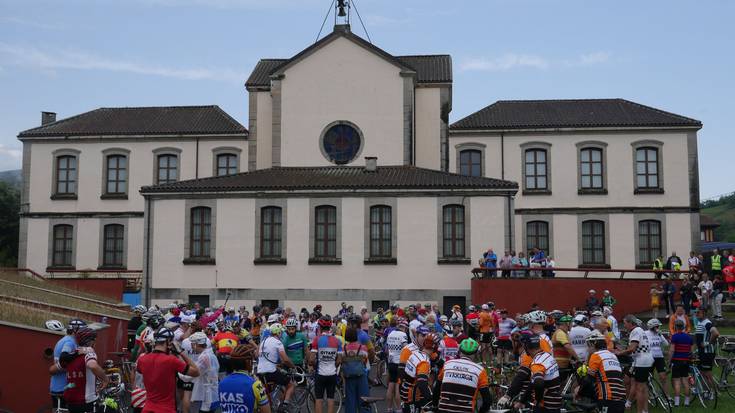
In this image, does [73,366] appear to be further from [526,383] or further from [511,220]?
[511,220]

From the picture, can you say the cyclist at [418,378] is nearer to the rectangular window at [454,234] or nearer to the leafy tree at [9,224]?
the rectangular window at [454,234]

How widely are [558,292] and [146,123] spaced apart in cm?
3045

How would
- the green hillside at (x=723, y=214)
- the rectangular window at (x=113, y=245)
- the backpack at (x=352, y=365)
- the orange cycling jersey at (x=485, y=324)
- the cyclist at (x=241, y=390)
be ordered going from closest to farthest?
the cyclist at (x=241, y=390) → the backpack at (x=352, y=365) → the orange cycling jersey at (x=485, y=324) → the rectangular window at (x=113, y=245) → the green hillside at (x=723, y=214)

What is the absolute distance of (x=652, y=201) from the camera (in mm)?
46344

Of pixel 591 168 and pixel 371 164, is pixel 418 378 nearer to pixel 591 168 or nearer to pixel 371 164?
pixel 371 164

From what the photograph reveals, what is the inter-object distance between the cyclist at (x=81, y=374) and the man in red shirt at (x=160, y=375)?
1.55 metres

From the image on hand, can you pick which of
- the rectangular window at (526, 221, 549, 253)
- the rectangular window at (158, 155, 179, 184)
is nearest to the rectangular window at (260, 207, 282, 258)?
the rectangular window at (158, 155, 179, 184)

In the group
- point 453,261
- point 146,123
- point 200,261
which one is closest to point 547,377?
point 453,261

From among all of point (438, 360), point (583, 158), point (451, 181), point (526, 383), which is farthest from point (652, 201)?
point (526, 383)

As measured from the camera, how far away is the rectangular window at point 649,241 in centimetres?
4541

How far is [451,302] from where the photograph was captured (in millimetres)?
36000

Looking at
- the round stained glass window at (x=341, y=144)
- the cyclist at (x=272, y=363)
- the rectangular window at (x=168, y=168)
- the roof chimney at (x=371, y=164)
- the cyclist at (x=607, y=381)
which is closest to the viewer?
the cyclist at (x=607, y=381)

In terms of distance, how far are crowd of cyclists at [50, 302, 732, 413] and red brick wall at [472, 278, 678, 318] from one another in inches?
431

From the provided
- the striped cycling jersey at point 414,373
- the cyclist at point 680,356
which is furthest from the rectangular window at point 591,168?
the striped cycling jersey at point 414,373
